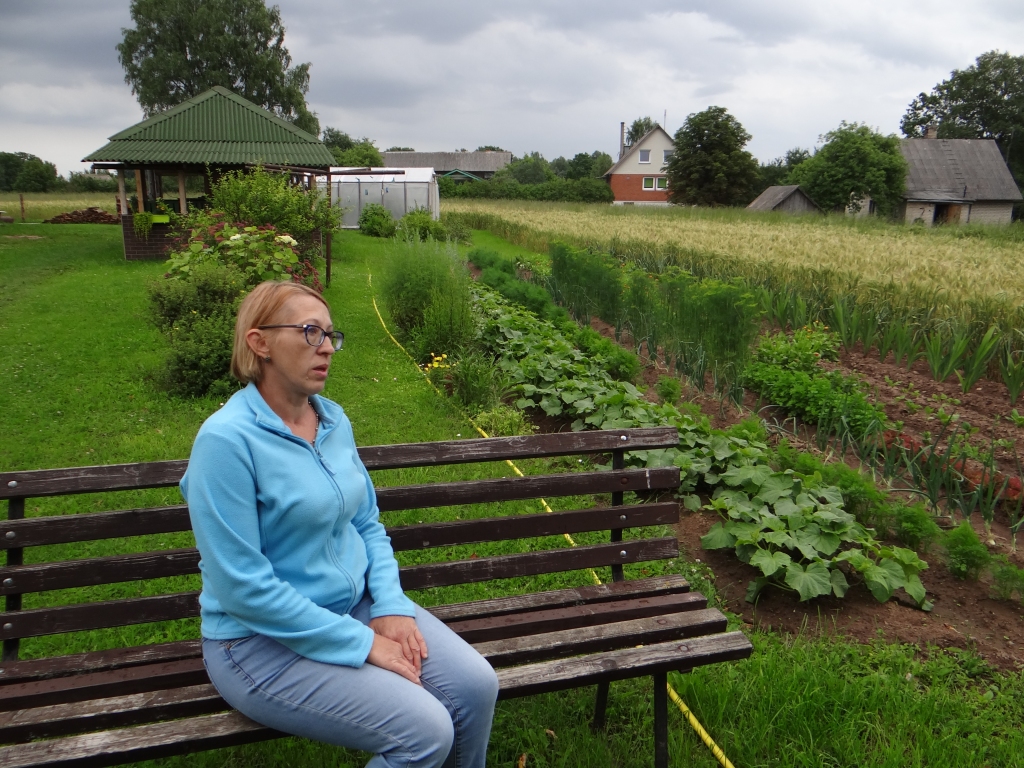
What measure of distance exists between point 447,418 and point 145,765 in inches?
156

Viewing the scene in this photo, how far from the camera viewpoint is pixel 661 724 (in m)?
2.55

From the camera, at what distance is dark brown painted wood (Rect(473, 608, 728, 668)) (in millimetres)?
2395

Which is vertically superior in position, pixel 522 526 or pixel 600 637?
pixel 522 526

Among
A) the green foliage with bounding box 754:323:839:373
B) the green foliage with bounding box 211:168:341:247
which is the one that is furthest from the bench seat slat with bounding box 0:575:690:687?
the green foliage with bounding box 211:168:341:247

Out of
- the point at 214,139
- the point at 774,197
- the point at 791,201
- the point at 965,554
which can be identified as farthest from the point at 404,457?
the point at 774,197

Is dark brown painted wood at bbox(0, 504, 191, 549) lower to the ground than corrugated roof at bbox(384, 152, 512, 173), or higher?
lower

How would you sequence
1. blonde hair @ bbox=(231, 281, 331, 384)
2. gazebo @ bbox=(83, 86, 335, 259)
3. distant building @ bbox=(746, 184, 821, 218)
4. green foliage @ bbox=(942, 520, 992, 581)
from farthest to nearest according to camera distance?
distant building @ bbox=(746, 184, 821, 218) < gazebo @ bbox=(83, 86, 335, 259) < green foliage @ bbox=(942, 520, 992, 581) < blonde hair @ bbox=(231, 281, 331, 384)

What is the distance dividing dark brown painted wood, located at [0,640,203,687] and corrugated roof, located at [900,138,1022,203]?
54803 millimetres

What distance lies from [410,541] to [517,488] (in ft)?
1.47

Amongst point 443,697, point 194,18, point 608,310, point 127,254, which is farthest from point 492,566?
point 194,18

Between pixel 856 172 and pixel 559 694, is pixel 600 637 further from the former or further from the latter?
pixel 856 172

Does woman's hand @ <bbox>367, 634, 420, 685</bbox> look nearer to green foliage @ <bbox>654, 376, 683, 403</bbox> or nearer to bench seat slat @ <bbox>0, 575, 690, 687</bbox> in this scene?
bench seat slat @ <bbox>0, 575, 690, 687</bbox>

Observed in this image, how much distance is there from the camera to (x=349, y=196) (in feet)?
95.5

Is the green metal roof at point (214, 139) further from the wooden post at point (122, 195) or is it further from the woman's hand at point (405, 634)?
the woman's hand at point (405, 634)
